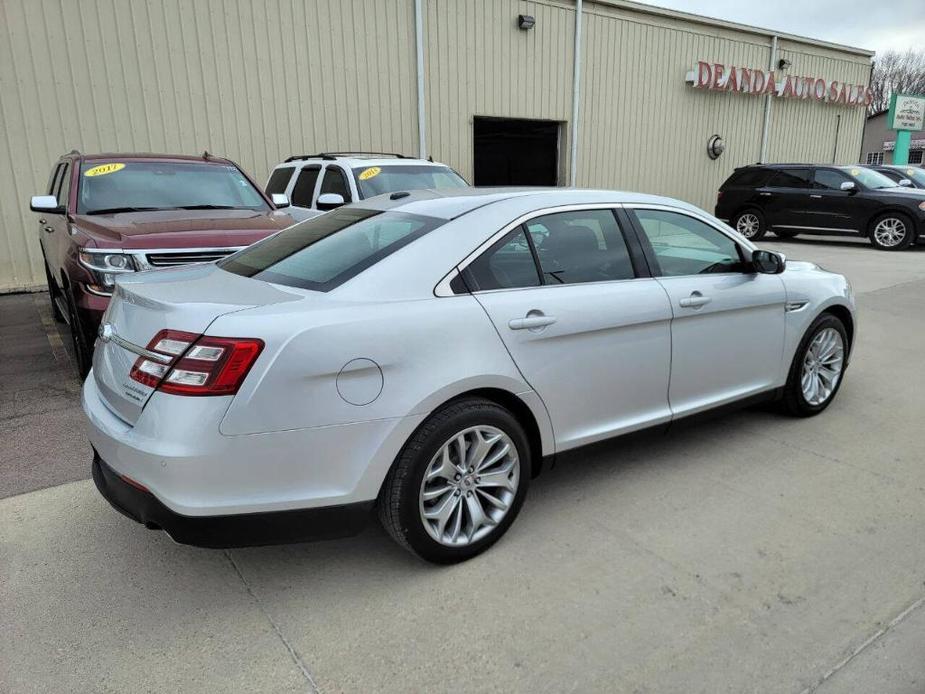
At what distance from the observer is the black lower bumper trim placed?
2.39 meters

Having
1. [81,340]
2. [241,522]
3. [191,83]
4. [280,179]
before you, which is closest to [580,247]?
[241,522]

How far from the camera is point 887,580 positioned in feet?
9.16

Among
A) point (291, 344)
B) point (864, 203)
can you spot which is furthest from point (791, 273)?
point (864, 203)

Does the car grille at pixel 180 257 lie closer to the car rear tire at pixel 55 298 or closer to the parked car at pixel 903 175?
the car rear tire at pixel 55 298

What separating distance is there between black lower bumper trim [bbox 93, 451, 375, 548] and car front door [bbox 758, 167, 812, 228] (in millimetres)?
14273

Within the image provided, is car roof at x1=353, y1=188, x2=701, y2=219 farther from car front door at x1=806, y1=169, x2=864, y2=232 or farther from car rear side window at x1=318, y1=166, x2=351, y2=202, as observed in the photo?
car front door at x1=806, y1=169, x2=864, y2=232

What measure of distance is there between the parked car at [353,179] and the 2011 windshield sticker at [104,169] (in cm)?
180

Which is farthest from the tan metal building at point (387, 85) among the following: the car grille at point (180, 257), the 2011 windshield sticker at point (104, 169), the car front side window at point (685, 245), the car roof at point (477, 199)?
the car front side window at point (685, 245)

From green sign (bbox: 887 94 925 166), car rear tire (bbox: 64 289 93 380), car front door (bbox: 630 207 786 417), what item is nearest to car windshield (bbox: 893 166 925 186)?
green sign (bbox: 887 94 925 166)

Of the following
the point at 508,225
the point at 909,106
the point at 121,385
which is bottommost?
the point at 121,385

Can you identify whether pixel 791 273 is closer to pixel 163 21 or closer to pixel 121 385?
pixel 121 385

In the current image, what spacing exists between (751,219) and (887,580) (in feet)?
45.0

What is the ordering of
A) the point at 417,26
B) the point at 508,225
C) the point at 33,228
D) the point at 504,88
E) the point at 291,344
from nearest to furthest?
the point at 291,344 < the point at 508,225 < the point at 33,228 < the point at 417,26 < the point at 504,88

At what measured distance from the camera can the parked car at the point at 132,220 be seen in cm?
474
